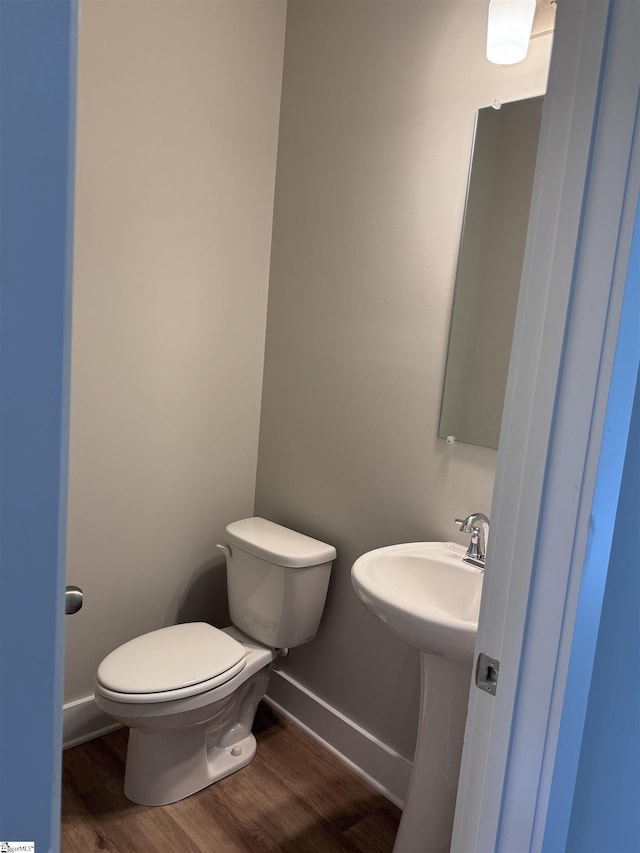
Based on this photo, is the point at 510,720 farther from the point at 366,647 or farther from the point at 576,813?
the point at 366,647

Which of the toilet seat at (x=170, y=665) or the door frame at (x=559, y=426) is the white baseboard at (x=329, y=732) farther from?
the door frame at (x=559, y=426)

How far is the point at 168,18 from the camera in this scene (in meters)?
1.99

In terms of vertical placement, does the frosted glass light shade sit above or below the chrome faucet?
above

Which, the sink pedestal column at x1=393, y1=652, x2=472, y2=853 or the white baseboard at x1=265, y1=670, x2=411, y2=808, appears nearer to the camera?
the sink pedestal column at x1=393, y1=652, x2=472, y2=853

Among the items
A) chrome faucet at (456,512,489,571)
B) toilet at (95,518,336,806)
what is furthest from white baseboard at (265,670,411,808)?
chrome faucet at (456,512,489,571)

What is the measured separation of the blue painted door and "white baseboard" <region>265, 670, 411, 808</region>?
1.85 m

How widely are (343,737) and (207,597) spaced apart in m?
0.69

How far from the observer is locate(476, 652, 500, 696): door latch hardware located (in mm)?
889

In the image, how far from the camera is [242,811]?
1.92 metres

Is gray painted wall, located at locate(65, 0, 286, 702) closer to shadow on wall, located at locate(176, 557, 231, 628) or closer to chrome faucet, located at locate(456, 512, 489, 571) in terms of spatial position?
shadow on wall, located at locate(176, 557, 231, 628)

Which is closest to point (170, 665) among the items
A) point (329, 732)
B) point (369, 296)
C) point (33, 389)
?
point (329, 732)

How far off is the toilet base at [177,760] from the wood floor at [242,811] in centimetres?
3

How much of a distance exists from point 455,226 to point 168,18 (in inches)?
43.2

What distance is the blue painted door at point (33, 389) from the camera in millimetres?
332
